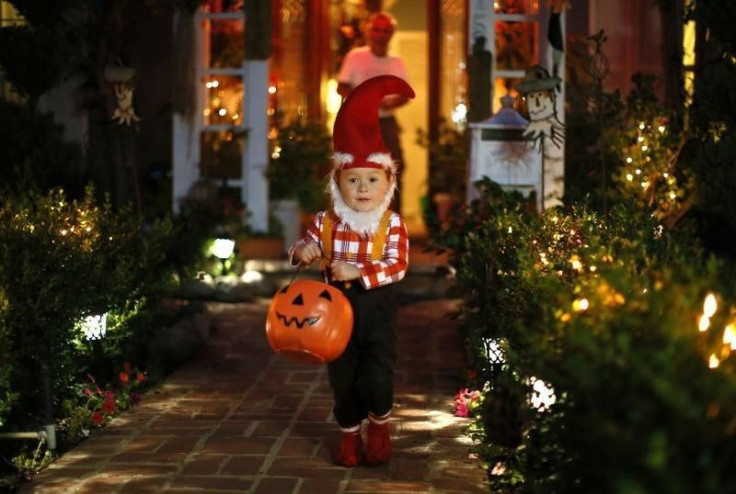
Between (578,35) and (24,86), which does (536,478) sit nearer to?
(24,86)

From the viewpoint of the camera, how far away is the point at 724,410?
303 cm

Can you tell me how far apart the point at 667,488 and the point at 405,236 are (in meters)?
2.76

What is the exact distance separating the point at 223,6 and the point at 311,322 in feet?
22.9

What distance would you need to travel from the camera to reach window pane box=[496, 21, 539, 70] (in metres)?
10.4

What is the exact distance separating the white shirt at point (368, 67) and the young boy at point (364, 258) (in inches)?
219

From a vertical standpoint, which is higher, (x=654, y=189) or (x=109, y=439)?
(x=654, y=189)

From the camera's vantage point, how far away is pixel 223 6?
440 inches

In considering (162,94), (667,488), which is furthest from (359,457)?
(162,94)

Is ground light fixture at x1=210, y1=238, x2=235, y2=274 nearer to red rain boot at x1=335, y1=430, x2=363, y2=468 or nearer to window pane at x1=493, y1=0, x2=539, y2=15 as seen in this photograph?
window pane at x1=493, y1=0, x2=539, y2=15

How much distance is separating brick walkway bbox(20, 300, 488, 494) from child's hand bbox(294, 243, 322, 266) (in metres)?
0.98

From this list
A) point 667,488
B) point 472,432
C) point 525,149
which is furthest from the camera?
point 525,149

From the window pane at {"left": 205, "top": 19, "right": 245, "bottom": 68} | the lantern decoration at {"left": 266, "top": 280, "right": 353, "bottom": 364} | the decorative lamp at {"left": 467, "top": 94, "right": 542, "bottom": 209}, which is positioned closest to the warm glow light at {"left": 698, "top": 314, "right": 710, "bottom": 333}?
the lantern decoration at {"left": 266, "top": 280, "right": 353, "bottom": 364}

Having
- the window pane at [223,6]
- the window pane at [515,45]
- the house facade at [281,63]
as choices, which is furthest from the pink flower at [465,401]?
the window pane at [223,6]

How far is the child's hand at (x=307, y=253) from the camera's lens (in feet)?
17.0
